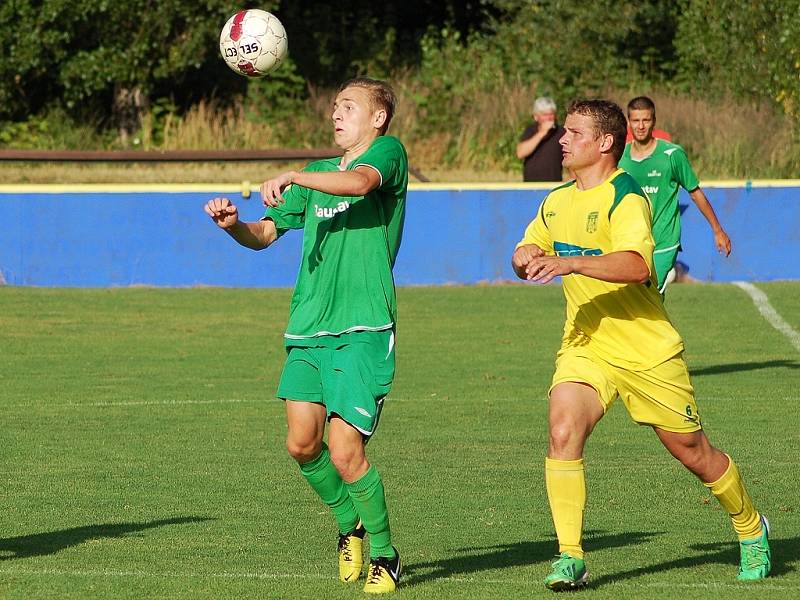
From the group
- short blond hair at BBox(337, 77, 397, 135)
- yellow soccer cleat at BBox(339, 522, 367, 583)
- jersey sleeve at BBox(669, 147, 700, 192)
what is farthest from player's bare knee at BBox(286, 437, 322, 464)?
jersey sleeve at BBox(669, 147, 700, 192)

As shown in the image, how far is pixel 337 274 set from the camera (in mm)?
6199

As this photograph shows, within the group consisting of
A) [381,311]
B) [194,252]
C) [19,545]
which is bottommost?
[194,252]


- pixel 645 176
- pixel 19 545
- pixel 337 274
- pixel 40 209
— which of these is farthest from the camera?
pixel 40 209

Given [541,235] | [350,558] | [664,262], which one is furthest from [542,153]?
[350,558]

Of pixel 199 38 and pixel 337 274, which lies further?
pixel 199 38

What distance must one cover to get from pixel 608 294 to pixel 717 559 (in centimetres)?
128

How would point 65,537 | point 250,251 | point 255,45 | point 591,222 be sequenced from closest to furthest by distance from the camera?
1. point 591,222
2. point 65,537
3. point 255,45
4. point 250,251

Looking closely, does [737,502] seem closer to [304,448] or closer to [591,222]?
[591,222]

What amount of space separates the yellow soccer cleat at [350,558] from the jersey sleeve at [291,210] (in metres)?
1.25

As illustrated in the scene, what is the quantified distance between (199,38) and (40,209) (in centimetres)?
1058

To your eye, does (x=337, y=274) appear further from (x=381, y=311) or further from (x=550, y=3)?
(x=550, y=3)

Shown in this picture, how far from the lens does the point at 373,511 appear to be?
616 cm

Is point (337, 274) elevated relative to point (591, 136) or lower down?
lower down

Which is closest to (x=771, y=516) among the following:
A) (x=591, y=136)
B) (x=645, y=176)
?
(x=591, y=136)
